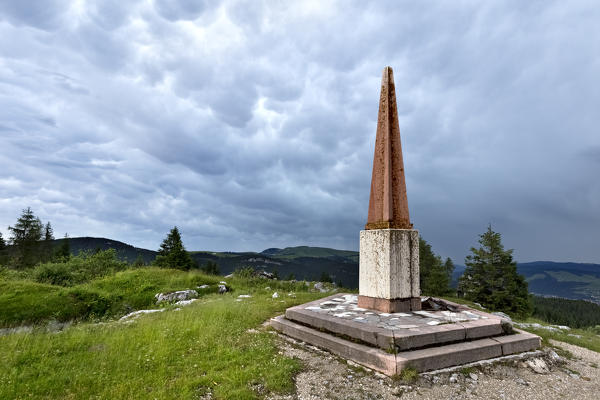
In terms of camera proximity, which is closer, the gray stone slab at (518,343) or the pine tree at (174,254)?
the gray stone slab at (518,343)

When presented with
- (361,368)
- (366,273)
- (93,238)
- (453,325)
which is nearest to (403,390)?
(361,368)

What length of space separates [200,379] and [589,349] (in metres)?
9.48

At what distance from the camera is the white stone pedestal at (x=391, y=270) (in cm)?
796

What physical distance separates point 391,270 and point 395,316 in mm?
1116

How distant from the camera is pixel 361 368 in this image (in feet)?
17.9

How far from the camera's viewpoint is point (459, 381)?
203 inches

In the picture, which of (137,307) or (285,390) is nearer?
(285,390)

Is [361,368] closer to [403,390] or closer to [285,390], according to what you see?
[403,390]

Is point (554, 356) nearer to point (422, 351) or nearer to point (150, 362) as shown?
point (422, 351)

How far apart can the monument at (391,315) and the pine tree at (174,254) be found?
27109 millimetres

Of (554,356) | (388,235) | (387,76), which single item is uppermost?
(387,76)

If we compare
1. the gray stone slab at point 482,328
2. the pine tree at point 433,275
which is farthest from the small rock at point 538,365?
the pine tree at point 433,275

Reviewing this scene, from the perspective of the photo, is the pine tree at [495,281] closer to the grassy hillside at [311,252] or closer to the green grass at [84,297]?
the green grass at [84,297]

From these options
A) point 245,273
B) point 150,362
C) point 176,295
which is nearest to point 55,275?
point 176,295
